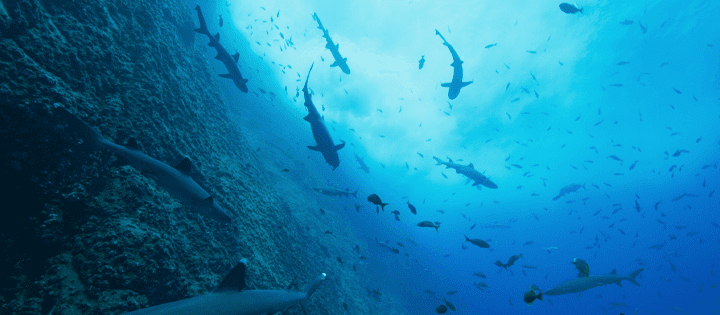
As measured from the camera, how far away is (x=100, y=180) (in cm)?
322

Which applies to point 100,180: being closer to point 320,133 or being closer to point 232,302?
point 232,302

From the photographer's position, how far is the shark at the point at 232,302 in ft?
7.22

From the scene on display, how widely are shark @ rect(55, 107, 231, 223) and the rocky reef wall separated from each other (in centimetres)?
53

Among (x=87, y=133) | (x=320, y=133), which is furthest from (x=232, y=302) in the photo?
(x=320, y=133)

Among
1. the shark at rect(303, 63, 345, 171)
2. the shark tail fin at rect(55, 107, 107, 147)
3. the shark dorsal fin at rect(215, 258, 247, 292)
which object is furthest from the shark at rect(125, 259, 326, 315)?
the shark at rect(303, 63, 345, 171)

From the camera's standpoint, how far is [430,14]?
25484 millimetres

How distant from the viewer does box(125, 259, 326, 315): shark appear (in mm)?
2201

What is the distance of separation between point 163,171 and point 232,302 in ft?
5.31

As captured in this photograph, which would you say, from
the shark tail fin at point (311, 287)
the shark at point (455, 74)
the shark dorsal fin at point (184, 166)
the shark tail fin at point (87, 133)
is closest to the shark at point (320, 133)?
the shark dorsal fin at point (184, 166)

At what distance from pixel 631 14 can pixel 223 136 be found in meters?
32.1

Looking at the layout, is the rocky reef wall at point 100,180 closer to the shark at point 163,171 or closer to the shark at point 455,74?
the shark at point 163,171

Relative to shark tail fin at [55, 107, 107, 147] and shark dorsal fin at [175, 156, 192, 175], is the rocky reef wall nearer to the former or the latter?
shark tail fin at [55, 107, 107, 147]

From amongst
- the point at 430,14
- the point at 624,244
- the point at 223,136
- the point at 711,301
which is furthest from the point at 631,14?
the point at 624,244

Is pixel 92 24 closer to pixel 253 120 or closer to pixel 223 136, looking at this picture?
pixel 223 136
